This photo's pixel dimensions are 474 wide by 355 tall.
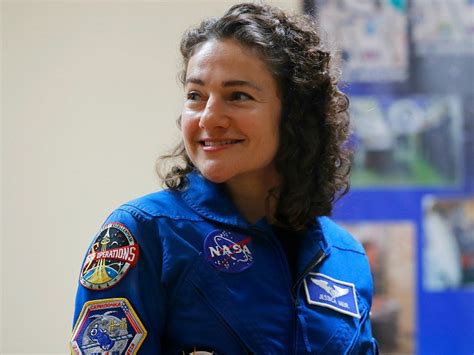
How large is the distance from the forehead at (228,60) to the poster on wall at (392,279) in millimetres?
1554

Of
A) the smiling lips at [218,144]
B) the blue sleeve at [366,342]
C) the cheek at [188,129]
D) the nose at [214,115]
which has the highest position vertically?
the nose at [214,115]

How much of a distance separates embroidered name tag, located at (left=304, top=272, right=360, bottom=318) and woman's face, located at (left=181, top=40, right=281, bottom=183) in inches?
11.2

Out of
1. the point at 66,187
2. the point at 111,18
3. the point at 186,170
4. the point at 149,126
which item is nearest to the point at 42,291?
the point at 66,187

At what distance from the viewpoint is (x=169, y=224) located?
4.42 ft

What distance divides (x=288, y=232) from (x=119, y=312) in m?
0.49

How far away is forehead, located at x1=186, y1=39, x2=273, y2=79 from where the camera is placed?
1.42 meters

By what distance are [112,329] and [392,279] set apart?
6.06 ft

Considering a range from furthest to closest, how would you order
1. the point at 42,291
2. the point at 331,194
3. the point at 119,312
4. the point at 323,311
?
the point at 42,291, the point at 331,194, the point at 323,311, the point at 119,312

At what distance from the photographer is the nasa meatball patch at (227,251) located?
1347 millimetres

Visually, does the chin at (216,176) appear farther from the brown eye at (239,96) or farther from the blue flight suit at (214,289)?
the brown eye at (239,96)

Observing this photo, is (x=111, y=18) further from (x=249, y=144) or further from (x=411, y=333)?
(x=411, y=333)

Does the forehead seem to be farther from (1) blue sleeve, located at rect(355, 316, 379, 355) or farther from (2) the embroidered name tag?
(1) blue sleeve, located at rect(355, 316, 379, 355)

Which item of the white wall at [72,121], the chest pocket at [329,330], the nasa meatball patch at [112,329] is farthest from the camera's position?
the white wall at [72,121]

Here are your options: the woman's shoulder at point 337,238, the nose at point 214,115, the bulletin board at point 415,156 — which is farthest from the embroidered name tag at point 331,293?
the bulletin board at point 415,156
